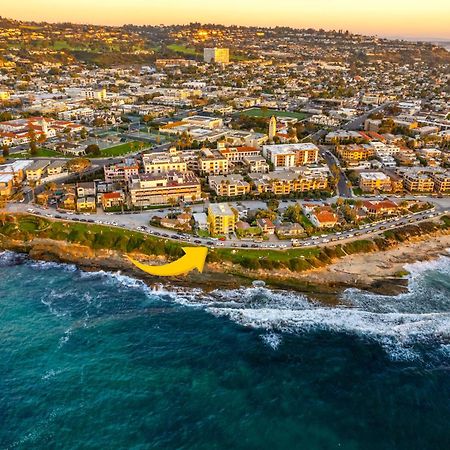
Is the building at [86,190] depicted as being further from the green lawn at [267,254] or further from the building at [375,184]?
the building at [375,184]

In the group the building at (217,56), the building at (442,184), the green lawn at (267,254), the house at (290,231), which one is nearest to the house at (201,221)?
the green lawn at (267,254)

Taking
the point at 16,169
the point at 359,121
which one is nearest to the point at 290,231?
the point at 16,169

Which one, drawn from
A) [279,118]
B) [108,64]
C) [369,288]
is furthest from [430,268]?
[108,64]

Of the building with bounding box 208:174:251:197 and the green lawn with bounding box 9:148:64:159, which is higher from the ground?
the building with bounding box 208:174:251:197

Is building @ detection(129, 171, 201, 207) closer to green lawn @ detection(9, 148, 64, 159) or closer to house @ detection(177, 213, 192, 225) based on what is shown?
house @ detection(177, 213, 192, 225)

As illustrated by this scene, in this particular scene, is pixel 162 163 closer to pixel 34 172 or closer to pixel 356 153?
pixel 34 172

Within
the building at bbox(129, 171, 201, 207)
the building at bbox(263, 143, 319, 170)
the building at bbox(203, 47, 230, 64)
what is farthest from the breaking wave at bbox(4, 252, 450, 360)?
the building at bbox(203, 47, 230, 64)

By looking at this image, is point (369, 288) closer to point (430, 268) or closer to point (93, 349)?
point (430, 268)
